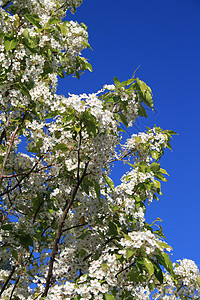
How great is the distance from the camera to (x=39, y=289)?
4.96 metres

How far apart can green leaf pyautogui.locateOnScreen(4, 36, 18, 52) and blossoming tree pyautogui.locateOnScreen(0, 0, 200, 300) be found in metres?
0.01

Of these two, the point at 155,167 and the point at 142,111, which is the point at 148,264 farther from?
the point at 142,111

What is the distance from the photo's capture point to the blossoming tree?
351cm

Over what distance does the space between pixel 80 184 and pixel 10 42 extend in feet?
6.57

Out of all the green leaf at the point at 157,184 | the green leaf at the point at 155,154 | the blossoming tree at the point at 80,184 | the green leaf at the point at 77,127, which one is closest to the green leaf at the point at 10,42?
the blossoming tree at the point at 80,184

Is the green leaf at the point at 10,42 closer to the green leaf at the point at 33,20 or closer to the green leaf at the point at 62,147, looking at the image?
the green leaf at the point at 33,20

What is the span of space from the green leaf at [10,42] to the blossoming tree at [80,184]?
0.01m

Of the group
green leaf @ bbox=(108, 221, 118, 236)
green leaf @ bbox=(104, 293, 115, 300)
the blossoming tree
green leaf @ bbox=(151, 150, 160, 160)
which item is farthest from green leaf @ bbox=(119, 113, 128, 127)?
green leaf @ bbox=(104, 293, 115, 300)

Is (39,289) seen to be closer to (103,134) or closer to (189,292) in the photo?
(189,292)

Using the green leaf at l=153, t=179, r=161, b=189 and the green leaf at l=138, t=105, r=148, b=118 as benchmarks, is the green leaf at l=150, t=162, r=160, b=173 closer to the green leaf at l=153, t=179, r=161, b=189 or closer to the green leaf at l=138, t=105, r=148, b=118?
the green leaf at l=153, t=179, r=161, b=189

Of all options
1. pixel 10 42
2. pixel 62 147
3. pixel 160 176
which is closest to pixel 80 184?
pixel 62 147

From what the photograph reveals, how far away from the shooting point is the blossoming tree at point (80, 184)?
3508mm

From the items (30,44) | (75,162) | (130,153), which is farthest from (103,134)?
(30,44)

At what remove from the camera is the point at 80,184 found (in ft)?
13.7
